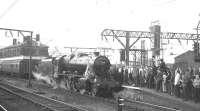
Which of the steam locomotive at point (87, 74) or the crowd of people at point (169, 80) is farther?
the steam locomotive at point (87, 74)

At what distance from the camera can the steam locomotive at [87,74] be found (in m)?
16.6

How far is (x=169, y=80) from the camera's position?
16.8 m

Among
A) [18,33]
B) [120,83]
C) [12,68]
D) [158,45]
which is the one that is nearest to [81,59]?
[120,83]

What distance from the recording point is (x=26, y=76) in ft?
112

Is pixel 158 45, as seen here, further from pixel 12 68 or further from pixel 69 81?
pixel 69 81

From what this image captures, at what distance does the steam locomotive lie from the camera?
54.6 ft

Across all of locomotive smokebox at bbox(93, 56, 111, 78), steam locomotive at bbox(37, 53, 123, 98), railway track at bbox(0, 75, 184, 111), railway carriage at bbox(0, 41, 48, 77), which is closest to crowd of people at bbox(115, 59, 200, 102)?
railway track at bbox(0, 75, 184, 111)

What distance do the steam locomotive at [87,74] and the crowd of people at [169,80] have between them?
→ 2.71 metres

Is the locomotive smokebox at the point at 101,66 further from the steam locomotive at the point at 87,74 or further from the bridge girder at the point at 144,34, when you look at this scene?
the bridge girder at the point at 144,34

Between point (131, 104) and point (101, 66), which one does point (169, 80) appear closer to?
point (131, 104)

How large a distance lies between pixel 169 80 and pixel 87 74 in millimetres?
4949

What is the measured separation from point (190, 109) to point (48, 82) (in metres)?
15.6

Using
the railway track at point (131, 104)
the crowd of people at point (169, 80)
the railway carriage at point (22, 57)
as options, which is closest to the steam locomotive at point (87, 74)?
the railway track at point (131, 104)

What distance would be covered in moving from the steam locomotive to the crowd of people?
2.71m
